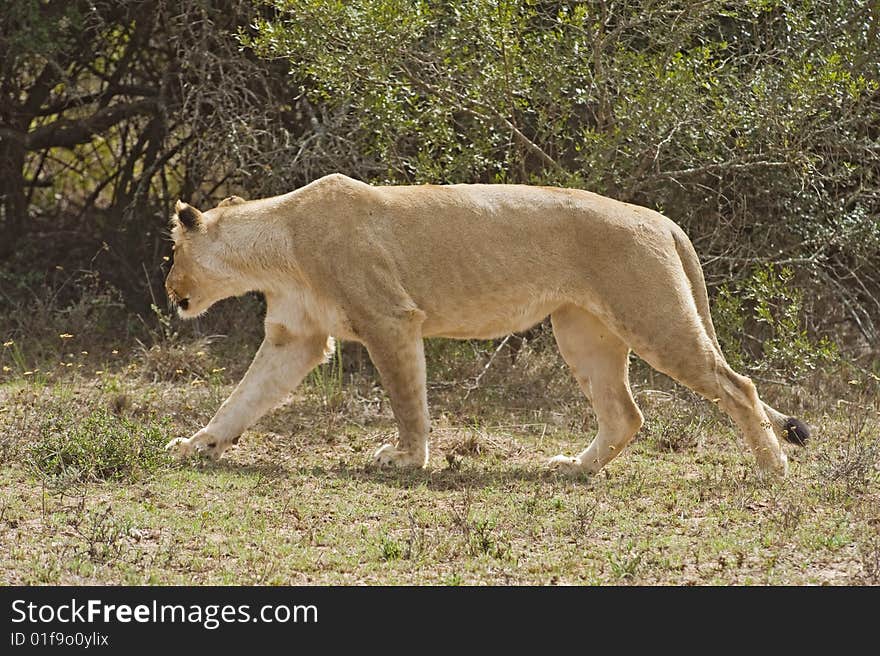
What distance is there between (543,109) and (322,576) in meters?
4.37

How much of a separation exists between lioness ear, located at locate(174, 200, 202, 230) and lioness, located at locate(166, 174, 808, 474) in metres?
0.01

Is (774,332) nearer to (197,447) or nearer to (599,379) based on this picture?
(599,379)

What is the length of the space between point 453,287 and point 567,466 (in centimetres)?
112

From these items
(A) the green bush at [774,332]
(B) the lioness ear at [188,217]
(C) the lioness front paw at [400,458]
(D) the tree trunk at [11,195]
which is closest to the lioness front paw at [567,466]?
(C) the lioness front paw at [400,458]

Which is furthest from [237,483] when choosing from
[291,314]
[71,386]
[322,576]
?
[71,386]

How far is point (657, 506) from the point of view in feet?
19.8


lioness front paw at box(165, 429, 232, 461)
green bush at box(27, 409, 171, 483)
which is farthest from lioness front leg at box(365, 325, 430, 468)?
green bush at box(27, 409, 171, 483)

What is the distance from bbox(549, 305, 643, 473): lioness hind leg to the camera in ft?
22.6

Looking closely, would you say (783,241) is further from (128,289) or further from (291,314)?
(128,289)

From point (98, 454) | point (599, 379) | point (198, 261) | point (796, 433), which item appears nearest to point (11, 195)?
point (198, 261)

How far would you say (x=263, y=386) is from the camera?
22.8 ft

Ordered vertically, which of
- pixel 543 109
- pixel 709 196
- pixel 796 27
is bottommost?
pixel 709 196

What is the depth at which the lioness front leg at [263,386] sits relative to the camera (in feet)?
22.5

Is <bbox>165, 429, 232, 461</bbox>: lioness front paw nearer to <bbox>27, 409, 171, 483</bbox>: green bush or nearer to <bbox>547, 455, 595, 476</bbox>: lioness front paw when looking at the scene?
<bbox>27, 409, 171, 483</bbox>: green bush
